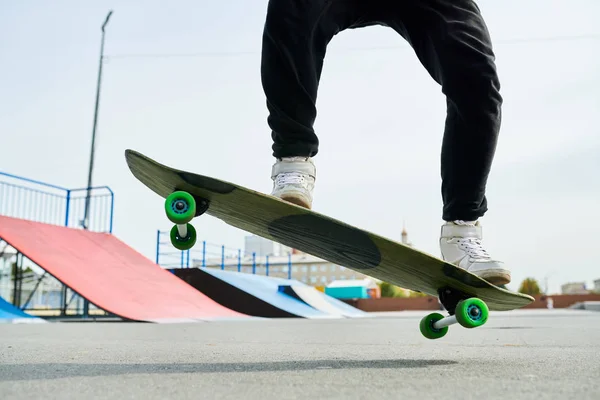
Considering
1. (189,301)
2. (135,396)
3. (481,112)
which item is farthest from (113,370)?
(189,301)

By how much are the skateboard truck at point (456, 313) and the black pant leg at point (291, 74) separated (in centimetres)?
63

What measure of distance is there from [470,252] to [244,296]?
1078 centimetres

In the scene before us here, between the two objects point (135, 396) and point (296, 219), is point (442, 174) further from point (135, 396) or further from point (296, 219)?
point (135, 396)

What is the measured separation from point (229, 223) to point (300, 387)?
94 cm

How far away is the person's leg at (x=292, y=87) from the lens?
1810 mm

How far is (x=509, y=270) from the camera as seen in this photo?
1837mm

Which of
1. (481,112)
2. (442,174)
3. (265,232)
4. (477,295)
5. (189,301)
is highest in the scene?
(481,112)

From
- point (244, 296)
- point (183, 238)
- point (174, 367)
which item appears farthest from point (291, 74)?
point (244, 296)

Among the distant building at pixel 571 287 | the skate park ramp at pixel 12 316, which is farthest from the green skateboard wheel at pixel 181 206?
the distant building at pixel 571 287

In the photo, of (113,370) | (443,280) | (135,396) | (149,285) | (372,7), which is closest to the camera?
(135,396)

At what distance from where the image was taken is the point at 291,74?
1.83 m

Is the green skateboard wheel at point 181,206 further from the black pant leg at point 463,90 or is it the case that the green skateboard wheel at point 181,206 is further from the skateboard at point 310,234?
the black pant leg at point 463,90

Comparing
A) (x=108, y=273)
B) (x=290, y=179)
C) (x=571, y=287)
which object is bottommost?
(x=571, y=287)

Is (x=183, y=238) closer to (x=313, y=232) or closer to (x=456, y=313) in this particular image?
(x=313, y=232)
